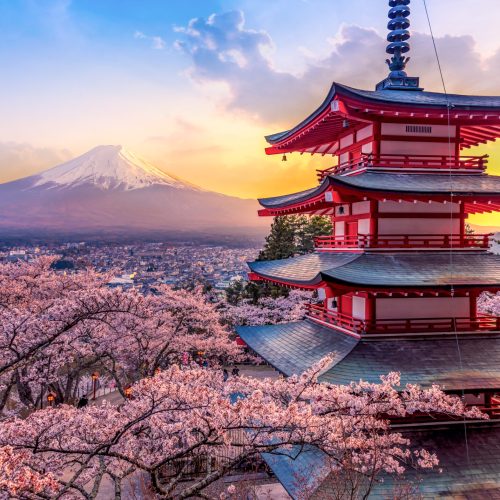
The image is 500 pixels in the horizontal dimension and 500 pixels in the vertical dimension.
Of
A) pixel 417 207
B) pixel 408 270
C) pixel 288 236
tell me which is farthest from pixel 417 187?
pixel 288 236

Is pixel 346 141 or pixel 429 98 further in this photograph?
pixel 346 141

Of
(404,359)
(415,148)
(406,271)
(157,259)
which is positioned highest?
(415,148)

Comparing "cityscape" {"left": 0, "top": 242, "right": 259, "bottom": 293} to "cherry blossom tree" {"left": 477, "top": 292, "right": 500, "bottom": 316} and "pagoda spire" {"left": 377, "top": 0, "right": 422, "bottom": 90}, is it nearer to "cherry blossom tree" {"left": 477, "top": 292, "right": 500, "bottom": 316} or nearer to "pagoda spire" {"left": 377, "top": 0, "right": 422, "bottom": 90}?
"cherry blossom tree" {"left": 477, "top": 292, "right": 500, "bottom": 316}

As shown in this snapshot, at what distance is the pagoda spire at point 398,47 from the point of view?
14.5m

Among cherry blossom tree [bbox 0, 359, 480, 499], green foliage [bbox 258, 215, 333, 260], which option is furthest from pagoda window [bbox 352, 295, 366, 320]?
green foliage [bbox 258, 215, 333, 260]

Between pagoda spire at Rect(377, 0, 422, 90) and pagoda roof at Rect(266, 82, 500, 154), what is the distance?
27.6 inches

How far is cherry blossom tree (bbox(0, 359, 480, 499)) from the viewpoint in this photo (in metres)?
7.59

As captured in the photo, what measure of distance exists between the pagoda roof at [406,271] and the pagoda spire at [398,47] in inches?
234

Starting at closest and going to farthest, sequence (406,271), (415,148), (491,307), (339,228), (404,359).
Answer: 1. (404,359)
2. (406,271)
3. (415,148)
4. (339,228)
5. (491,307)

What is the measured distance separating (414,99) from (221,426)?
9.98m

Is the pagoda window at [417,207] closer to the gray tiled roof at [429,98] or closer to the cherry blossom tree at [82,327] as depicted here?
the gray tiled roof at [429,98]

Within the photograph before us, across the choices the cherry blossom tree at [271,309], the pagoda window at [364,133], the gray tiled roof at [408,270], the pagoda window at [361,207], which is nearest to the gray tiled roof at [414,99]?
the pagoda window at [364,133]

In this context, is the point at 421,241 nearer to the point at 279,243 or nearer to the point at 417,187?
the point at 417,187

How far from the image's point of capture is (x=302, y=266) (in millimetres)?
13844
